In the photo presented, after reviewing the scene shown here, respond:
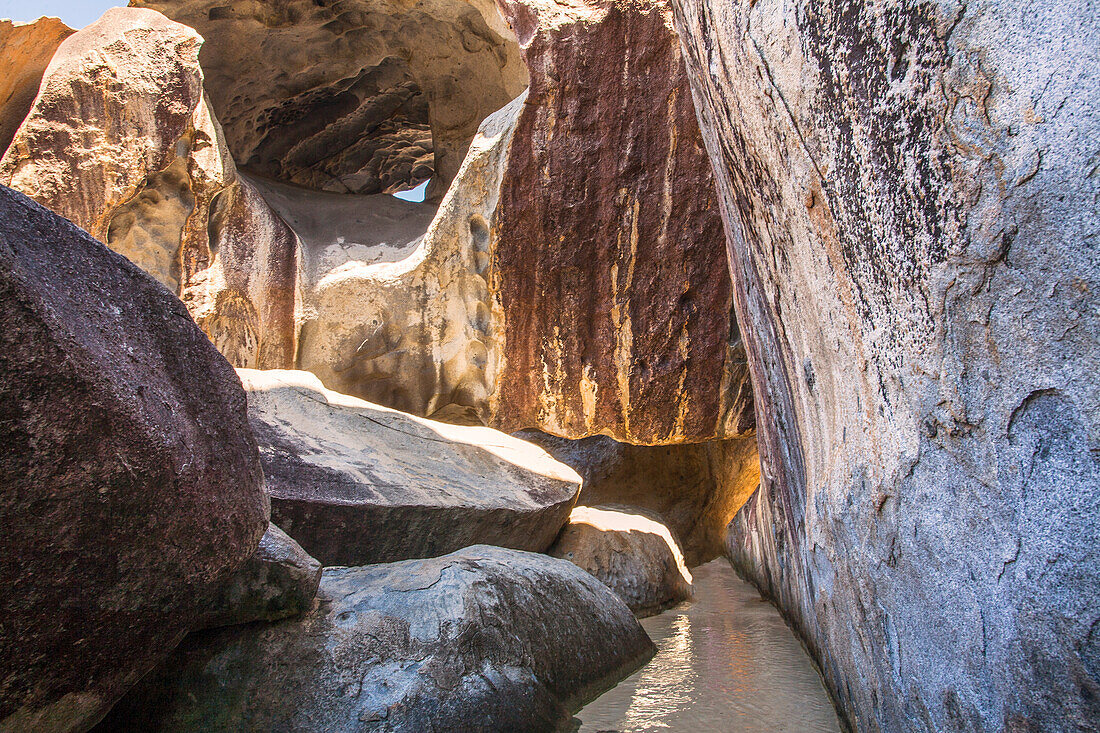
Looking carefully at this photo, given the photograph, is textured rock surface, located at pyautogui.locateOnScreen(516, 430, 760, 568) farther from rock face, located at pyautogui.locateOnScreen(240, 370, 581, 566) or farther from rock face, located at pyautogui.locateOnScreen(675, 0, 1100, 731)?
rock face, located at pyautogui.locateOnScreen(675, 0, 1100, 731)

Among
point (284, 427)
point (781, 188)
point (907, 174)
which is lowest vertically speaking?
point (284, 427)

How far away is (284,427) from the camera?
277 cm

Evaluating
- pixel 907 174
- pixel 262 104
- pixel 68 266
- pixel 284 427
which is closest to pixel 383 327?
pixel 284 427

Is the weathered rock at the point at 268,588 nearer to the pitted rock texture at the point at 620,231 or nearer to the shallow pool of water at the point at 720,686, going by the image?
the shallow pool of water at the point at 720,686

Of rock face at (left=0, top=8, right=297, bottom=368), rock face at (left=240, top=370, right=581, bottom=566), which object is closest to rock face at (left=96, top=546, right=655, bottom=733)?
rock face at (left=240, top=370, right=581, bottom=566)

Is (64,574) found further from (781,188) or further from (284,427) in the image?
(284,427)

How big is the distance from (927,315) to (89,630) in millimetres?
1283

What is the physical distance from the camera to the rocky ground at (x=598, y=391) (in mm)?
841

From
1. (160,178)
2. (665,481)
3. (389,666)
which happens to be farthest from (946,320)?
(665,481)

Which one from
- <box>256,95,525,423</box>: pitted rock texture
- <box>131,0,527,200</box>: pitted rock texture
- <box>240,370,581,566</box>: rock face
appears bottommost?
<box>240,370,581,566</box>: rock face

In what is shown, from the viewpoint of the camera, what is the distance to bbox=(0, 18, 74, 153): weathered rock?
4082 mm

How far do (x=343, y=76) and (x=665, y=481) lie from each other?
167 inches

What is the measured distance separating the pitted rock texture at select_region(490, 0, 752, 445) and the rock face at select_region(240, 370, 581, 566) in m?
0.47

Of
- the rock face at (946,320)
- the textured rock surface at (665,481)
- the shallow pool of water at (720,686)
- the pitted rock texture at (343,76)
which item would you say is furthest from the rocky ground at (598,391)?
the textured rock surface at (665,481)
